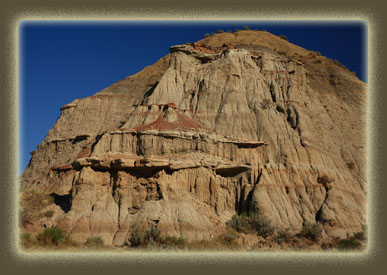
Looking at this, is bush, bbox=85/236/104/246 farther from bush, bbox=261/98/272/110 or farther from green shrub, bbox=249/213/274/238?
bush, bbox=261/98/272/110

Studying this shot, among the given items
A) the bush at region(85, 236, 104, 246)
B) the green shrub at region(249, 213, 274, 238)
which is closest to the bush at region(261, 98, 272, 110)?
the green shrub at region(249, 213, 274, 238)

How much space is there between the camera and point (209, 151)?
33.3 metres

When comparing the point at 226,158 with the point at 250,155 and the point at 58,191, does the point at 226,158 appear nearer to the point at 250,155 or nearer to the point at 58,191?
the point at 250,155

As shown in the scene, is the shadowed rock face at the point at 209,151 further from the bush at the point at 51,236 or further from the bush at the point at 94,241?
the bush at the point at 51,236

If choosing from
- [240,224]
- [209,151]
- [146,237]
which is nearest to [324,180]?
[240,224]

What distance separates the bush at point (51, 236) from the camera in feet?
82.6

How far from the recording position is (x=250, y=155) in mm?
34562

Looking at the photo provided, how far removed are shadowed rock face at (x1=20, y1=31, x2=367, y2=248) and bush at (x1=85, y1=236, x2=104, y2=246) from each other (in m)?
0.74

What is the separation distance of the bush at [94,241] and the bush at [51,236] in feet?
5.11

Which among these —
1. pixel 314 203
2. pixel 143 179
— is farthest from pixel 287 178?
pixel 143 179

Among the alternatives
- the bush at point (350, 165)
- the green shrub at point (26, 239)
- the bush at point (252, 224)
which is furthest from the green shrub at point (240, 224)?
the green shrub at point (26, 239)

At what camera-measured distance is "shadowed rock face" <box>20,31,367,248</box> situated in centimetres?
3003

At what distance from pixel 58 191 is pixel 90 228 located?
6167mm

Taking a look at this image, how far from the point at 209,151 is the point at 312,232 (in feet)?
31.9
